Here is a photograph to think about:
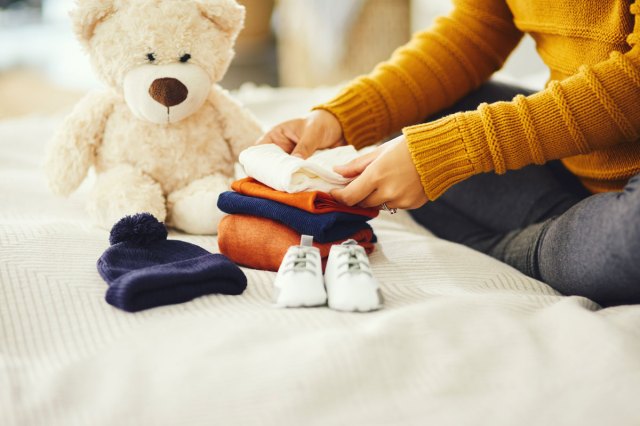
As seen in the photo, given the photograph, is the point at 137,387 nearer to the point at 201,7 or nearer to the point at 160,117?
the point at 160,117

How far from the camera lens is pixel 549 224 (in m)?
0.89

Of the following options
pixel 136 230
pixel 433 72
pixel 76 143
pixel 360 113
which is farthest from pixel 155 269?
pixel 433 72

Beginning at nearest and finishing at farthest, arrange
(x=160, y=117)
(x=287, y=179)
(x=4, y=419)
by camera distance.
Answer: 1. (x=4, y=419)
2. (x=287, y=179)
3. (x=160, y=117)

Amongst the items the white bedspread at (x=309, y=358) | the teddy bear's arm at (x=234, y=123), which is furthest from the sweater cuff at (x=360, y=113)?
the white bedspread at (x=309, y=358)

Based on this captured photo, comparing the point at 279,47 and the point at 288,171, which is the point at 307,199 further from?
the point at 279,47

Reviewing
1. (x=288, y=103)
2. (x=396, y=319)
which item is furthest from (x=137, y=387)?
(x=288, y=103)

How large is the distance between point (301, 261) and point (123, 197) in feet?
1.16

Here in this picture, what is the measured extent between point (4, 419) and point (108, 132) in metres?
0.55

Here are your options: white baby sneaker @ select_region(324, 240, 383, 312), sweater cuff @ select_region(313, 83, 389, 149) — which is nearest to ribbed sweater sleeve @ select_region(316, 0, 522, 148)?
sweater cuff @ select_region(313, 83, 389, 149)

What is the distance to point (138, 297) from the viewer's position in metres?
0.71

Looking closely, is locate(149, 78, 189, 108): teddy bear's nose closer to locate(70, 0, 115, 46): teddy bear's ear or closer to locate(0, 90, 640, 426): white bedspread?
locate(70, 0, 115, 46): teddy bear's ear

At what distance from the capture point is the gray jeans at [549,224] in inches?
Result: 27.6

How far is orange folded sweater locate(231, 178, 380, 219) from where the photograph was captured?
80 centimetres

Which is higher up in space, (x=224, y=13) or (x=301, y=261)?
(x=224, y=13)
